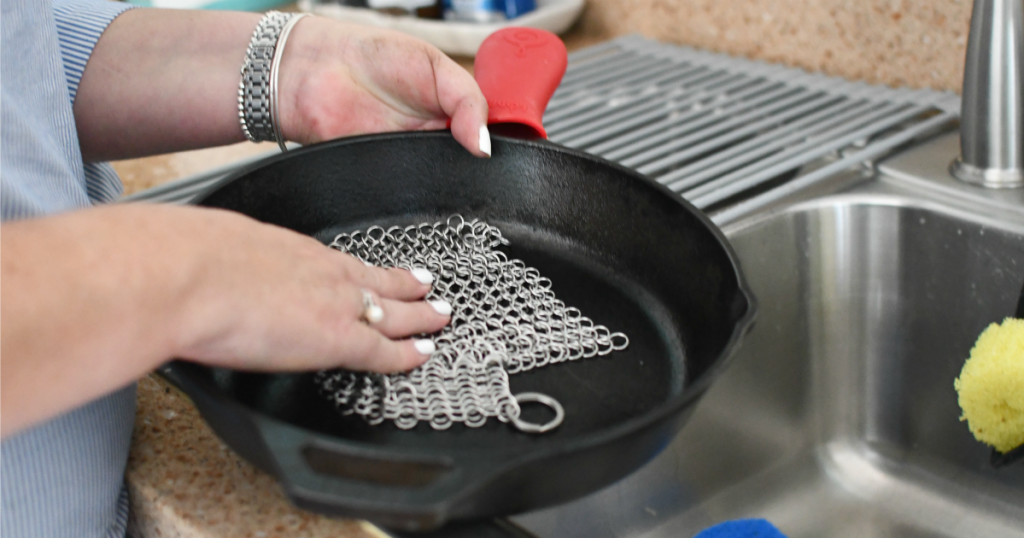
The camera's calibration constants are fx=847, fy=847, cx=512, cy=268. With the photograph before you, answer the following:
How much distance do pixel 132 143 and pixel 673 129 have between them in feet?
1.88

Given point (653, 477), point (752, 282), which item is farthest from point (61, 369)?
point (752, 282)

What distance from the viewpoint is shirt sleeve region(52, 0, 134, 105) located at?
67cm

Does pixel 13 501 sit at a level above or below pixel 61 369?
below

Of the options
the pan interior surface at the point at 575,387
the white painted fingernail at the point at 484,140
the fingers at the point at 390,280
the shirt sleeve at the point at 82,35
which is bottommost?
the pan interior surface at the point at 575,387

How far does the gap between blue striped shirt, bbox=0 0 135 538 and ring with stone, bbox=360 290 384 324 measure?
0.17 metres

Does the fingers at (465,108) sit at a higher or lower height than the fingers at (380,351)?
higher

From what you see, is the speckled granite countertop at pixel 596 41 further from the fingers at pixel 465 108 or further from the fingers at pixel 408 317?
the fingers at pixel 465 108

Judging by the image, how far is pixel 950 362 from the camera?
79 centimetres

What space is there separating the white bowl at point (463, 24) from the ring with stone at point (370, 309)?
89 cm

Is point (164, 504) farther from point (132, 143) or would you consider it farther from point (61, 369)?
point (132, 143)

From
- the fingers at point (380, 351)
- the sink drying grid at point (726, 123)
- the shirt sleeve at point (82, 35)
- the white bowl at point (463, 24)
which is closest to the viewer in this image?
the fingers at point (380, 351)

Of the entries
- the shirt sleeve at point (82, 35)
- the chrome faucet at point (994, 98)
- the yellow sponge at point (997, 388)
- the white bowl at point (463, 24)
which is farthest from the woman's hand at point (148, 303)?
the white bowl at point (463, 24)

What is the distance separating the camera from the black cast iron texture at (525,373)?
0.35 meters

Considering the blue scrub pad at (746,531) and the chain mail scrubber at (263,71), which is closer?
the blue scrub pad at (746,531)
